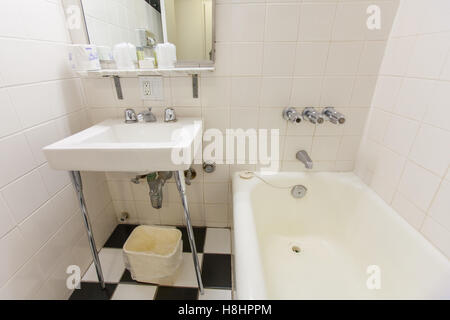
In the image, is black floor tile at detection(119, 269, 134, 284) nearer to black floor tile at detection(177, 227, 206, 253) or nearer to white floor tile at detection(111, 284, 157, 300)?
white floor tile at detection(111, 284, 157, 300)

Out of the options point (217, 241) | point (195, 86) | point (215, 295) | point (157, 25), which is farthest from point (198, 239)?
point (157, 25)

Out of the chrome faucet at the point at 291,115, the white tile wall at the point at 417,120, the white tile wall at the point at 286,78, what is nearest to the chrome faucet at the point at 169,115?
the white tile wall at the point at 286,78

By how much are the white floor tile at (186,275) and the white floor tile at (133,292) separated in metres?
0.12

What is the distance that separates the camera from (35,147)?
0.80m

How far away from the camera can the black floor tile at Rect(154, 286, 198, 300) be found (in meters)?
0.98

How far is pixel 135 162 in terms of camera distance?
2.29 ft

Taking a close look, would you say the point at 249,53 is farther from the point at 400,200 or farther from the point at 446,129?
the point at 400,200

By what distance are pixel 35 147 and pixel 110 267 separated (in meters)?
0.73

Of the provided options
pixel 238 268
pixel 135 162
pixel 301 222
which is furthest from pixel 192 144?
pixel 301 222

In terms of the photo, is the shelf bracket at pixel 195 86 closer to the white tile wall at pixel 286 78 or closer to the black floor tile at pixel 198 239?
the white tile wall at pixel 286 78

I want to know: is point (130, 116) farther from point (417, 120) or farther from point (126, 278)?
point (417, 120)

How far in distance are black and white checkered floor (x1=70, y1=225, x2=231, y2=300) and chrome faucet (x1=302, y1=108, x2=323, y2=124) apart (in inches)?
34.1

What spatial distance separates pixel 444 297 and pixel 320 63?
96cm

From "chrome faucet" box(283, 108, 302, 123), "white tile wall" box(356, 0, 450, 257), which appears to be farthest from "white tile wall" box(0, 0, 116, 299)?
"white tile wall" box(356, 0, 450, 257)
